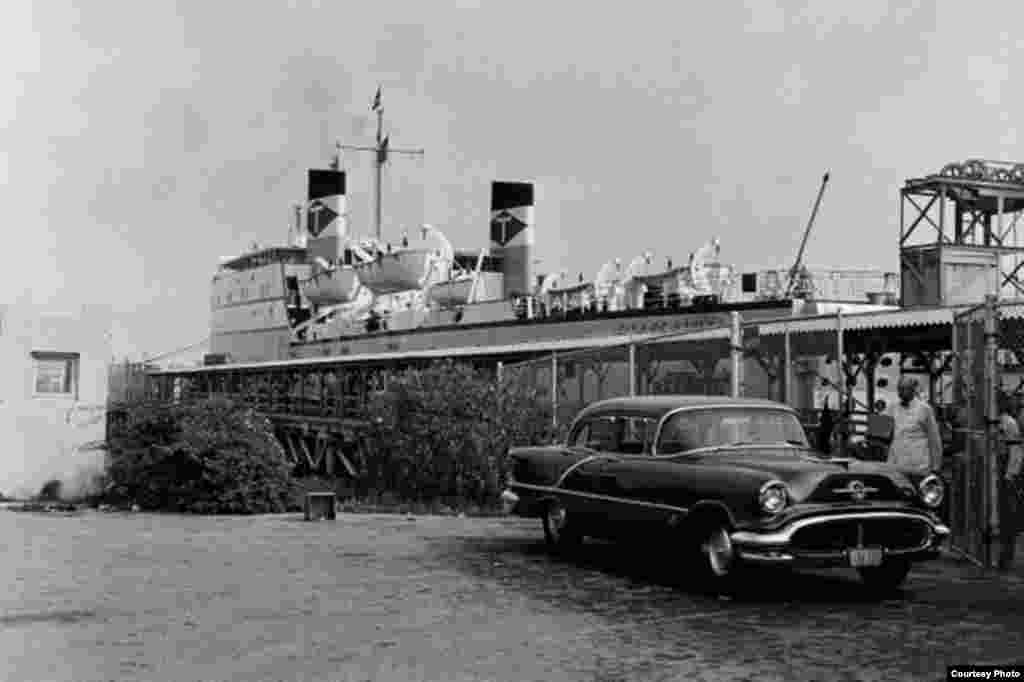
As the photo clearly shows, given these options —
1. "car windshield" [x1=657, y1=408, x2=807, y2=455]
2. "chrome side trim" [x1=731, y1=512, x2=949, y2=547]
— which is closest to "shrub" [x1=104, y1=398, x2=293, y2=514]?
"car windshield" [x1=657, y1=408, x2=807, y2=455]

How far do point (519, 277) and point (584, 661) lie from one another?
180 ft

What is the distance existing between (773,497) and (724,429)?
4.53ft

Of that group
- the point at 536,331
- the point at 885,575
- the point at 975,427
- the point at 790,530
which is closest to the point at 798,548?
the point at 790,530

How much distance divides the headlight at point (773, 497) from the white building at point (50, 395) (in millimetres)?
14176

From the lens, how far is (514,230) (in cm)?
6103

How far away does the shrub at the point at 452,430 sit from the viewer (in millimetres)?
17672

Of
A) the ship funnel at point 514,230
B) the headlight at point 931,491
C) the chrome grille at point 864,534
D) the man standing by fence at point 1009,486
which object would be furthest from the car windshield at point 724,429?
the ship funnel at point 514,230

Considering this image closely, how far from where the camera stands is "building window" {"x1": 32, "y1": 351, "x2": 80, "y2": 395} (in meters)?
20.7

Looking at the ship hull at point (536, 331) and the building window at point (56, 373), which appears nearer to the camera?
the building window at point (56, 373)

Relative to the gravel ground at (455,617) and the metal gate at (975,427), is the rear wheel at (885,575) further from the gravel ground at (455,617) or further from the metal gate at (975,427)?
the metal gate at (975,427)

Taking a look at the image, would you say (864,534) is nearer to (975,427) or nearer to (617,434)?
(975,427)

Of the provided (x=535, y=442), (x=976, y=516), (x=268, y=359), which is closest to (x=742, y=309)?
(x=535, y=442)

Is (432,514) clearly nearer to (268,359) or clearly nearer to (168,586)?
(168,586)

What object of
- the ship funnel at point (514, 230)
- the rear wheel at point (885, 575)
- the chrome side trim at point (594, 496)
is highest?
the ship funnel at point (514, 230)
